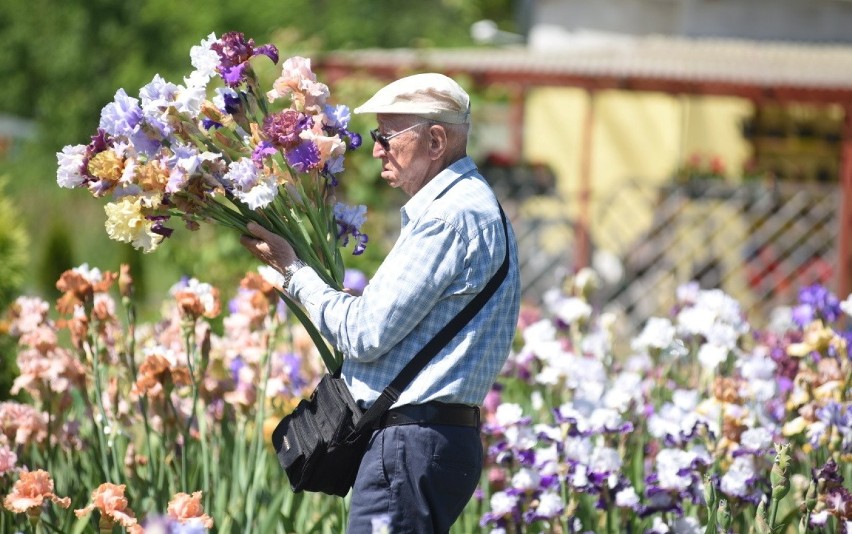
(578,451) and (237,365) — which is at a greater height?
(237,365)

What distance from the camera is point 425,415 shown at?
8.26 ft

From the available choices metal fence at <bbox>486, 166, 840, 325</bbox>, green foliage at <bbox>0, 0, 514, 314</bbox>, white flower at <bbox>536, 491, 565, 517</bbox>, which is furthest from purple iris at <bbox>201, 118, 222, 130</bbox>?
green foliage at <bbox>0, 0, 514, 314</bbox>

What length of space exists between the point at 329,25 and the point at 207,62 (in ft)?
70.2

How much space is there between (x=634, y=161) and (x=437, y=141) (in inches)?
449

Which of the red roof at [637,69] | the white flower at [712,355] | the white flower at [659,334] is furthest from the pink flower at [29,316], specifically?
the red roof at [637,69]

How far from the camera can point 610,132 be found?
13.8 meters

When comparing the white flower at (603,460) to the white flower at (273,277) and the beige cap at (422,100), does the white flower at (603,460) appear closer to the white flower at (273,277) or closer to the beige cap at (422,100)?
the white flower at (273,277)

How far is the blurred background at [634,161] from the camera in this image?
9578 millimetres

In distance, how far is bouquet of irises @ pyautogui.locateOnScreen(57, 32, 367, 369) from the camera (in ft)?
8.60

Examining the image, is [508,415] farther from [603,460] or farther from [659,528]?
[659,528]

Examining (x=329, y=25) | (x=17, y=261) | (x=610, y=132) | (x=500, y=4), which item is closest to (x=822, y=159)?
(x=610, y=132)

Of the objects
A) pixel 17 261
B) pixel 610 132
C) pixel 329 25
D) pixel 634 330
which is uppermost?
pixel 329 25

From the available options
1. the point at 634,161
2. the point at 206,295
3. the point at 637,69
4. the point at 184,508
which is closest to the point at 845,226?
the point at 637,69

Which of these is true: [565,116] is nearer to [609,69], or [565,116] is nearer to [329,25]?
[609,69]
